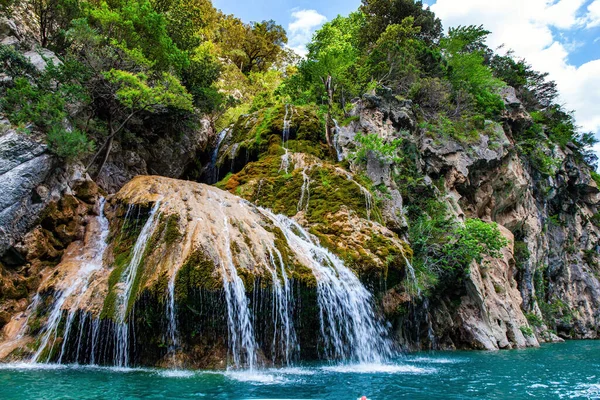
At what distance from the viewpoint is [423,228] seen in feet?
51.8

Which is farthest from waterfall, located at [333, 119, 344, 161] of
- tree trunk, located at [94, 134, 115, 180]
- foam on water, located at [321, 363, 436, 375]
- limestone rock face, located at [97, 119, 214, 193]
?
foam on water, located at [321, 363, 436, 375]

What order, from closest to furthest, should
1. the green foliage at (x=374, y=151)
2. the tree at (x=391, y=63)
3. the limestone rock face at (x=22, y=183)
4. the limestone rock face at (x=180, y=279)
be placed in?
the limestone rock face at (x=180, y=279), the limestone rock face at (x=22, y=183), the green foliage at (x=374, y=151), the tree at (x=391, y=63)

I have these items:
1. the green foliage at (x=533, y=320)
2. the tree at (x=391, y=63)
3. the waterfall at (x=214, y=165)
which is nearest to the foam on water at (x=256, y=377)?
the waterfall at (x=214, y=165)

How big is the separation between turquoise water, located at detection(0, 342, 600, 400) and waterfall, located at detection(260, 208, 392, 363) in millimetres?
764

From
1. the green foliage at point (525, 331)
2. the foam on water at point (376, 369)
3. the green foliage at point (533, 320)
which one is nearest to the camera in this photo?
the foam on water at point (376, 369)

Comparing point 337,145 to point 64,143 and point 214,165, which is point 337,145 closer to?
point 214,165

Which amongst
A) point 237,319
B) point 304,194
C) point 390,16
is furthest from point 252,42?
point 237,319

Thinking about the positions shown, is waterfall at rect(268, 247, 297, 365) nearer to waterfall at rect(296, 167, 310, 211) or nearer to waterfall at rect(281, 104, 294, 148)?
waterfall at rect(296, 167, 310, 211)

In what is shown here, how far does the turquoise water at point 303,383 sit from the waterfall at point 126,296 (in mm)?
555

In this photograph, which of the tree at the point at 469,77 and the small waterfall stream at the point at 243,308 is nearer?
the small waterfall stream at the point at 243,308

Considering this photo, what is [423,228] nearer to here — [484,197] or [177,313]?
[484,197]

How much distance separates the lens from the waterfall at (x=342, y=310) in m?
9.02

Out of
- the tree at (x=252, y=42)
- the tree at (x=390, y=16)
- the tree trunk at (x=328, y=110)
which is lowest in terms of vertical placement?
the tree trunk at (x=328, y=110)

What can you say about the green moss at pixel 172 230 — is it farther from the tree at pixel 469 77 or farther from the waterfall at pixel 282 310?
the tree at pixel 469 77
